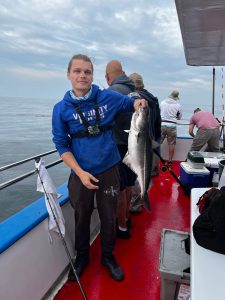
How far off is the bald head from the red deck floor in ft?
6.10

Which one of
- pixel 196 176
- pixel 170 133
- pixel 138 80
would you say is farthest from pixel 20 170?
pixel 138 80

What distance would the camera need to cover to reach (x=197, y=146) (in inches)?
257

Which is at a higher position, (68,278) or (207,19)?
(207,19)

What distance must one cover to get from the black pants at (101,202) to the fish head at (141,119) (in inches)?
20.8

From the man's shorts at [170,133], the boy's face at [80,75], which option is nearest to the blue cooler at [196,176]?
the man's shorts at [170,133]

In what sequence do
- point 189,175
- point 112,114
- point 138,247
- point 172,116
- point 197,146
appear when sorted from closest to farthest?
point 112,114 → point 138,247 → point 189,175 → point 197,146 → point 172,116

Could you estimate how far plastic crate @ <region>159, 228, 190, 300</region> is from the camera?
6.68ft

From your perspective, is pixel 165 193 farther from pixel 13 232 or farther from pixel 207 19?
pixel 13 232

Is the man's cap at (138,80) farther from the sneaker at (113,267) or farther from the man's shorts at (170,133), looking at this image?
the man's shorts at (170,133)

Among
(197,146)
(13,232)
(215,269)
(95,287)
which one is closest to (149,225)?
(95,287)

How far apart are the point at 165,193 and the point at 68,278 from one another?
280 cm

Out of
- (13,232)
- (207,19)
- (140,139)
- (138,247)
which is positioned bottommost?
(138,247)

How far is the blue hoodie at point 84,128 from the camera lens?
7.73ft

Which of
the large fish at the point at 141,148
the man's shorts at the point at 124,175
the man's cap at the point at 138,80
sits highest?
the man's cap at the point at 138,80
